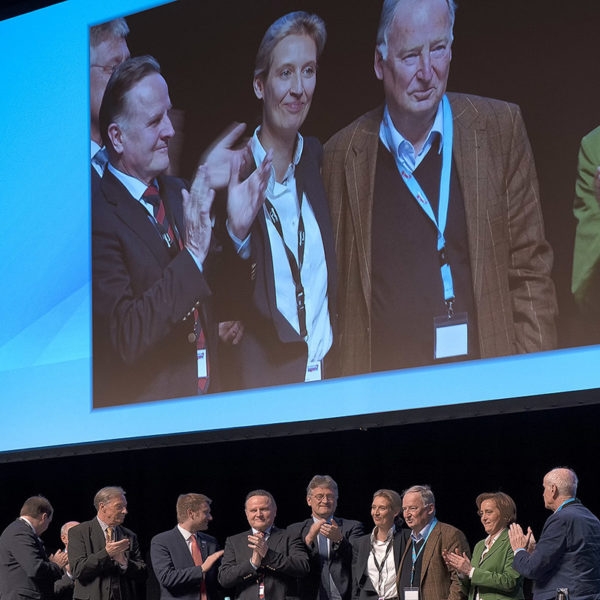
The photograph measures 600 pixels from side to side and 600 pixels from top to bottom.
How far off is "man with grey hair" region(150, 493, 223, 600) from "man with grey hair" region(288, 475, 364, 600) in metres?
0.45

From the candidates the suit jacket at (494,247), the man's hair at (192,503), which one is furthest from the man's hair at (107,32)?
the man's hair at (192,503)

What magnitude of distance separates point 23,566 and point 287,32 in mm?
3139

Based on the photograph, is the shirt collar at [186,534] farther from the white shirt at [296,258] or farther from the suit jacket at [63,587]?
the white shirt at [296,258]

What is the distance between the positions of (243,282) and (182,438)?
0.92 meters

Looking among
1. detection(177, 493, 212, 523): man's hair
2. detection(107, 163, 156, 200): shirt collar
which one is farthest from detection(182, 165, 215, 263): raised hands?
detection(177, 493, 212, 523): man's hair

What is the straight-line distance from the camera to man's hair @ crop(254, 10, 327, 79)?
657 cm

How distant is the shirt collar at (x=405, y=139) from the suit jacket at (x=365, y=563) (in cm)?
185

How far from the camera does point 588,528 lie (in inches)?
205

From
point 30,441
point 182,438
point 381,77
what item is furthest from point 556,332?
point 30,441

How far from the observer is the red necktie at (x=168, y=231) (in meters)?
6.70

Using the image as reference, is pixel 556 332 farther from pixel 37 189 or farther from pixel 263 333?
pixel 37 189

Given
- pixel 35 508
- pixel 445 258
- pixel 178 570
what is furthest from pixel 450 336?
pixel 35 508

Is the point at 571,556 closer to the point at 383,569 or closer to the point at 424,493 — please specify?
the point at 424,493

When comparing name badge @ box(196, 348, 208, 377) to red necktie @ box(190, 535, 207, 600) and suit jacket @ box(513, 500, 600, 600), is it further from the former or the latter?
suit jacket @ box(513, 500, 600, 600)
